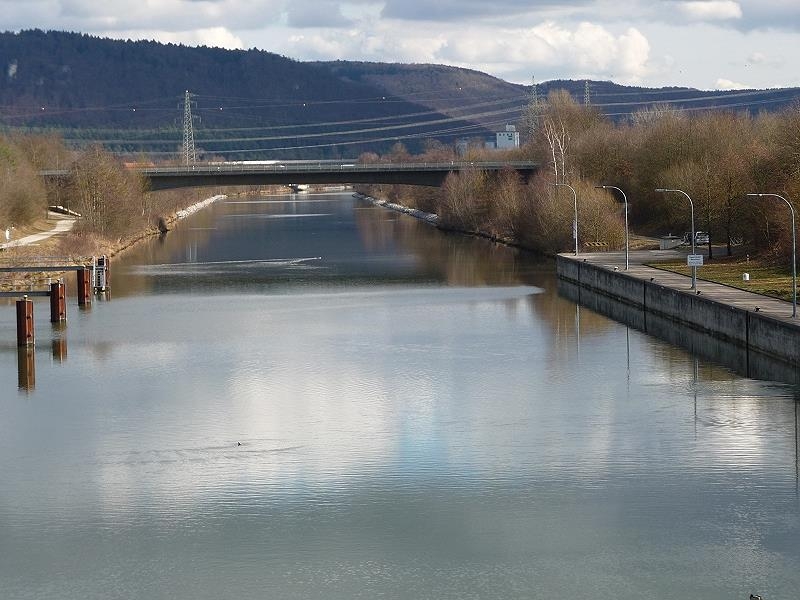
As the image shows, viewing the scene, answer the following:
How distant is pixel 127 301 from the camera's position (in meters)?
45.6

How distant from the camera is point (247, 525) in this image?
18547mm

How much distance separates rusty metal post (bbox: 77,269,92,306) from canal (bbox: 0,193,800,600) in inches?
228

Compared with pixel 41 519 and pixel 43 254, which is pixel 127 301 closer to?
pixel 43 254

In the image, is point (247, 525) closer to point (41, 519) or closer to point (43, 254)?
point (41, 519)

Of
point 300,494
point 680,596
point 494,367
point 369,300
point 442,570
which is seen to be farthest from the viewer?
A: point 369,300

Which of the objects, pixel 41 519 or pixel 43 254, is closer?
pixel 41 519

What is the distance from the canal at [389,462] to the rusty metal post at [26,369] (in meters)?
0.18

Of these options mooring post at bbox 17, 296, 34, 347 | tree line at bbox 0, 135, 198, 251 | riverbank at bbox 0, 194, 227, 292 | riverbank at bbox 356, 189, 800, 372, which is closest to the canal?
mooring post at bbox 17, 296, 34, 347

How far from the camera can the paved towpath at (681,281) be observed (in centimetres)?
3278

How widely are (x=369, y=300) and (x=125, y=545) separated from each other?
27.6m

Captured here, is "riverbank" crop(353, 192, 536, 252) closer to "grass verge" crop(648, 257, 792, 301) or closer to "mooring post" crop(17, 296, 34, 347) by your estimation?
"grass verge" crop(648, 257, 792, 301)

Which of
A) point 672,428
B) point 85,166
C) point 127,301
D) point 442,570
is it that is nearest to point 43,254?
point 127,301

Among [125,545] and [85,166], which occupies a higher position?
[85,166]

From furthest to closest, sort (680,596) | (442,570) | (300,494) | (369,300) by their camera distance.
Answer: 1. (369,300)
2. (300,494)
3. (442,570)
4. (680,596)
